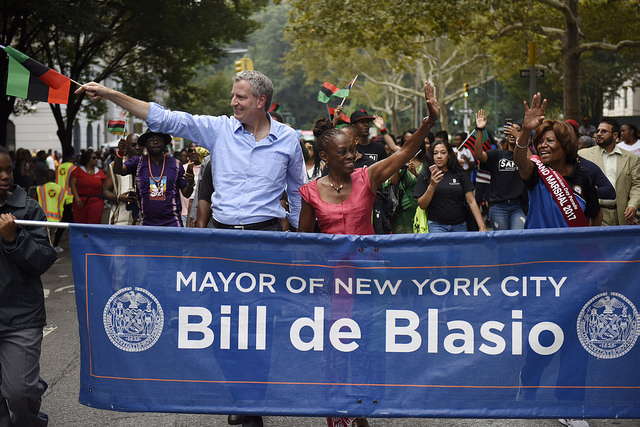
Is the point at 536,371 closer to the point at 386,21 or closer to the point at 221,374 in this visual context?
the point at 221,374

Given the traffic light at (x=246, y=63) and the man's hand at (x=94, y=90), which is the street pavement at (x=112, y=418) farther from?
the traffic light at (x=246, y=63)

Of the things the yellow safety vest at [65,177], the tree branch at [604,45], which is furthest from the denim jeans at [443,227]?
the tree branch at [604,45]

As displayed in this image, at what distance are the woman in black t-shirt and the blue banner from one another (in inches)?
166

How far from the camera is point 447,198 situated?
8367 millimetres

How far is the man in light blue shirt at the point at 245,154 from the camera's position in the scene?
16.1 ft

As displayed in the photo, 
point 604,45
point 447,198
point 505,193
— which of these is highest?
point 604,45

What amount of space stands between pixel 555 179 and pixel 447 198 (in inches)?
119

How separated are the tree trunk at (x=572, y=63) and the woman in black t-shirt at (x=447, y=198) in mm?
13726

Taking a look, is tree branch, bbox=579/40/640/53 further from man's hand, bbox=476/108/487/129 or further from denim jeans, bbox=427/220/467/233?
denim jeans, bbox=427/220/467/233

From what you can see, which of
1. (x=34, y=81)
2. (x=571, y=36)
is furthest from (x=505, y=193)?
(x=571, y=36)

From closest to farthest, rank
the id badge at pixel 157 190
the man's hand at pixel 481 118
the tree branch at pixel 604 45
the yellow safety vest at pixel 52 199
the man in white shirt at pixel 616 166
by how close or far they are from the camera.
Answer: the man's hand at pixel 481 118 → the id badge at pixel 157 190 → the man in white shirt at pixel 616 166 → the yellow safety vest at pixel 52 199 → the tree branch at pixel 604 45

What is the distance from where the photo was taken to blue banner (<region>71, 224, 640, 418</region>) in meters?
4.03

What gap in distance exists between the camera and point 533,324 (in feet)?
13.2

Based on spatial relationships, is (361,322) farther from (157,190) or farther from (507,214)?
(507,214)
